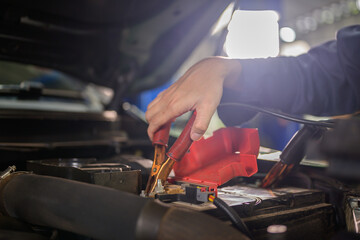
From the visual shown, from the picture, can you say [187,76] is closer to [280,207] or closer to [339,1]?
[280,207]

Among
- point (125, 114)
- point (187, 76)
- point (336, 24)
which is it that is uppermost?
point (336, 24)

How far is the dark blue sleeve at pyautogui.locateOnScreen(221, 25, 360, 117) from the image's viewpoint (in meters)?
0.89

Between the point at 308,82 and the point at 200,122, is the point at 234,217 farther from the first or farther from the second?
the point at 308,82

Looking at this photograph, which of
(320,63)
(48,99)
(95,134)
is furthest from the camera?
(48,99)

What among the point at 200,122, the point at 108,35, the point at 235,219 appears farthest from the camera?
the point at 108,35

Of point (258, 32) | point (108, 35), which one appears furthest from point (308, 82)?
point (258, 32)

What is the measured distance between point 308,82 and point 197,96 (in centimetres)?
45

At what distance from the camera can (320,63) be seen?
99cm

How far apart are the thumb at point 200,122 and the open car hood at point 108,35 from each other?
0.83 meters

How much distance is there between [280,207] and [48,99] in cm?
126

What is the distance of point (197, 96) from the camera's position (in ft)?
2.30

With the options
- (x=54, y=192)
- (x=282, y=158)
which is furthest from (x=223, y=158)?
(x=54, y=192)

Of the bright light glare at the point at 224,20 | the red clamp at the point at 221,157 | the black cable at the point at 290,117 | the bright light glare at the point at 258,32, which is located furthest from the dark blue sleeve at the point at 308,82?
the bright light glare at the point at 258,32

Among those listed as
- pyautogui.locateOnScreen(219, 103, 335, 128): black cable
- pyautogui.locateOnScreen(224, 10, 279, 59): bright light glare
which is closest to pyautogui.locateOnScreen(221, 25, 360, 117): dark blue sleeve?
pyautogui.locateOnScreen(219, 103, 335, 128): black cable
